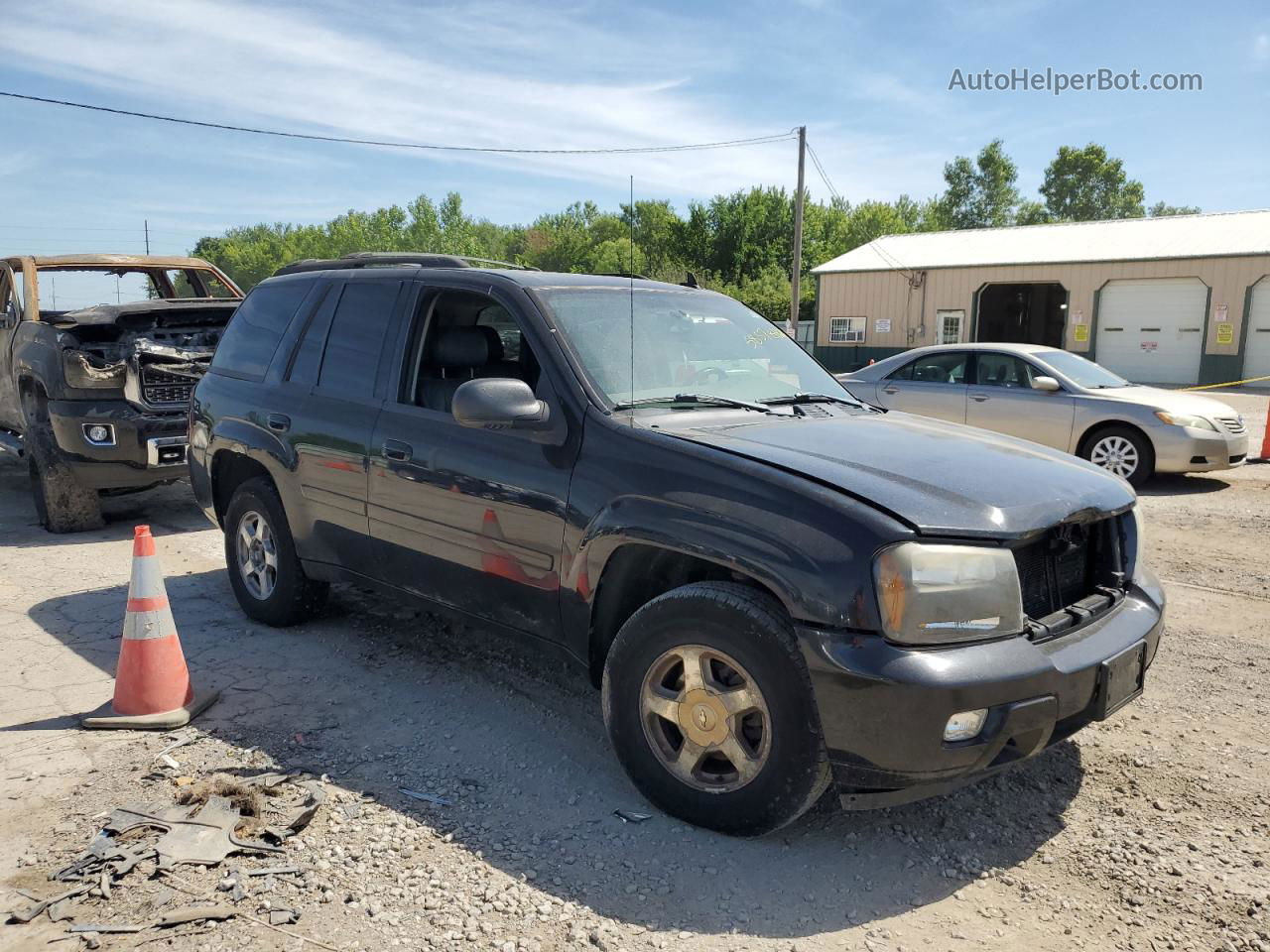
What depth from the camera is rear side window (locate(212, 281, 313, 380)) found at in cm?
499

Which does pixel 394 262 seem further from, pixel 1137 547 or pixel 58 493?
pixel 58 493

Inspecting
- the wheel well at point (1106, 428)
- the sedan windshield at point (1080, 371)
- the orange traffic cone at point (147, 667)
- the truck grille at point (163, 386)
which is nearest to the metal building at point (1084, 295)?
the sedan windshield at point (1080, 371)

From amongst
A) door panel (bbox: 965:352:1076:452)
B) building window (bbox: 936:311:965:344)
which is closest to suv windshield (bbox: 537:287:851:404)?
door panel (bbox: 965:352:1076:452)

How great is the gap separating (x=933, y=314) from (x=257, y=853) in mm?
31008

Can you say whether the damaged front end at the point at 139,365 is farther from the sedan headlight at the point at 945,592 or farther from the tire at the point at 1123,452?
the tire at the point at 1123,452

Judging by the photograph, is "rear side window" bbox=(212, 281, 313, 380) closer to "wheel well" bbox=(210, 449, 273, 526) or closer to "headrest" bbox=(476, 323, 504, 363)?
"wheel well" bbox=(210, 449, 273, 526)

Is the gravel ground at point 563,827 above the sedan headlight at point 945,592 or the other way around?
the other way around

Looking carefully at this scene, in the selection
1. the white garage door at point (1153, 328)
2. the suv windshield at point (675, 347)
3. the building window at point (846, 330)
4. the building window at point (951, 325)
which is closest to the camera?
the suv windshield at point (675, 347)

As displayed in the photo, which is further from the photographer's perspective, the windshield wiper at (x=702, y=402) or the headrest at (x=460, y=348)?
the headrest at (x=460, y=348)

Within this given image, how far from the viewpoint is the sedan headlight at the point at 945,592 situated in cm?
262

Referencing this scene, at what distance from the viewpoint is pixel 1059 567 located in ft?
10.4

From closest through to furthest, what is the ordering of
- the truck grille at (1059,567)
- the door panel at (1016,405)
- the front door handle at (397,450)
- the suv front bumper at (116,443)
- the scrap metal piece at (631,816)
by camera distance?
1. the truck grille at (1059,567)
2. the scrap metal piece at (631,816)
3. the front door handle at (397,450)
4. the suv front bumper at (116,443)
5. the door panel at (1016,405)

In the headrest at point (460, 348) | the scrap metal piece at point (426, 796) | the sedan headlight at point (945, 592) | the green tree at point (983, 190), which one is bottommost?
the scrap metal piece at point (426, 796)

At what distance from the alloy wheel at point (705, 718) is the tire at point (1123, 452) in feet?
24.2
